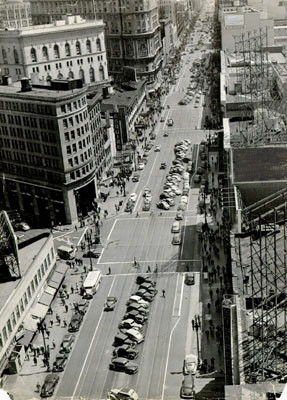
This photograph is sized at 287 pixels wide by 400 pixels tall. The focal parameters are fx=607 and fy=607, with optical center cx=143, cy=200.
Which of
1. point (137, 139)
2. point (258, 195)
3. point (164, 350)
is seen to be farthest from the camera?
point (137, 139)

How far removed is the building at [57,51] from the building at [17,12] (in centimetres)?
3716

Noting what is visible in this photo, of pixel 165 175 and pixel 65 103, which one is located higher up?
pixel 65 103

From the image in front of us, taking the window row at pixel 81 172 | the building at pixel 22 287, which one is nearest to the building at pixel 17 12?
the window row at pixel 81 172

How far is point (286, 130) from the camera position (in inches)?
2650

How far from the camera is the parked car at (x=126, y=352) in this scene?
43.6 metres

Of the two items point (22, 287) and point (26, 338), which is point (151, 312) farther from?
point (22, 287)

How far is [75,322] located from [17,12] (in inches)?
4789

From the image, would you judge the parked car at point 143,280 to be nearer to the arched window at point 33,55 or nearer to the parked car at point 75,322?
the parked car at point 75,322

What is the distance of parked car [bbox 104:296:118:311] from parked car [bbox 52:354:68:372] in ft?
23.0

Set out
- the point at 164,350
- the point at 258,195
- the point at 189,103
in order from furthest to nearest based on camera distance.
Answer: the point at 189,103 → the point at 258,195 → the point at 164,350

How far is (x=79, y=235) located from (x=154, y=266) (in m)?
12.2

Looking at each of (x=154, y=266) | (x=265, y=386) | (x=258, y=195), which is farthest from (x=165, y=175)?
(x=265, y=386)

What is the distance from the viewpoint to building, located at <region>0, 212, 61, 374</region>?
148 feet

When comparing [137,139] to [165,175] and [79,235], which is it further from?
[79,235]
